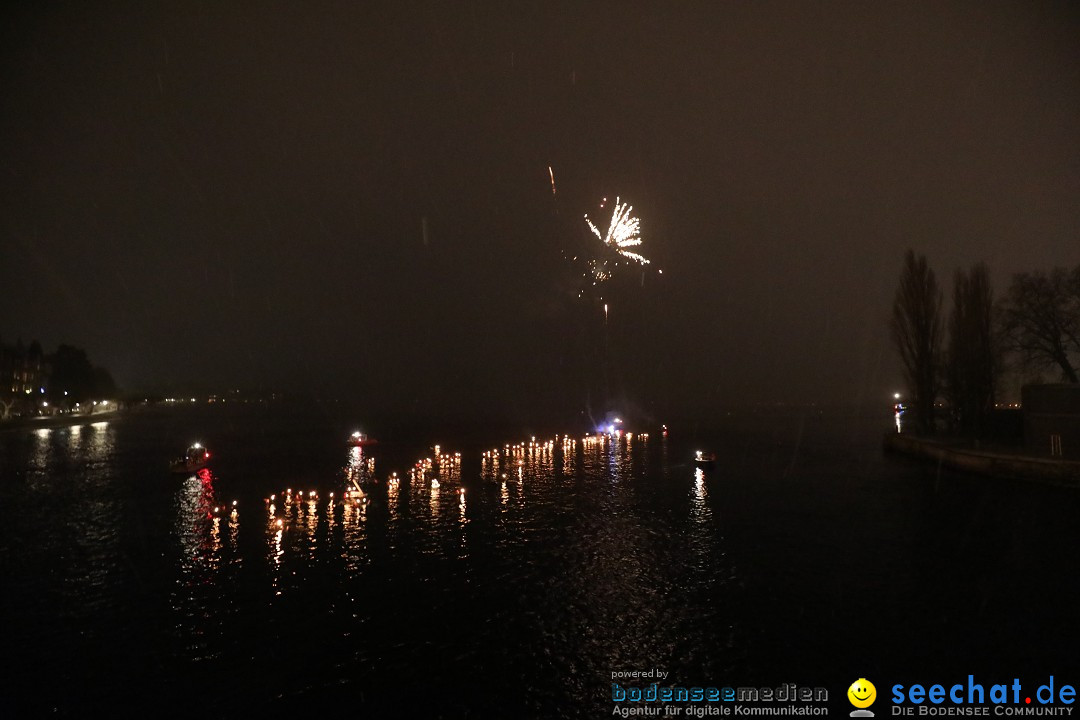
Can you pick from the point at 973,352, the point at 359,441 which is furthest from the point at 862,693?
the point at 359,441

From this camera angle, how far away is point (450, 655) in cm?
1688

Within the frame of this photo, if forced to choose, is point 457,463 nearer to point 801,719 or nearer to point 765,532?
point 765,532

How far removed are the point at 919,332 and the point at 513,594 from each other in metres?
61.3

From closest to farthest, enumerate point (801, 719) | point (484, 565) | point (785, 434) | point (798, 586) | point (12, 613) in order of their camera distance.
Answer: point (801, 719), point (12, 613), point (798, 586), point (484, 565), point (785, 434)

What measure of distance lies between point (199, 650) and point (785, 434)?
105949 mm

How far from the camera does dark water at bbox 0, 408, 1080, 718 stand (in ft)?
50.7

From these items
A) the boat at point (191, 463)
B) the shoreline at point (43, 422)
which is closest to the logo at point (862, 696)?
the boat at point (191, 463)

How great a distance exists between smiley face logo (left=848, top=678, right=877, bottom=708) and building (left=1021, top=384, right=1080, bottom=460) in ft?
121

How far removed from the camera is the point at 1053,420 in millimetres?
42875

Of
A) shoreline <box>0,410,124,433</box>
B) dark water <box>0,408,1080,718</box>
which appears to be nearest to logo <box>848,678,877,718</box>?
dark water <box>0,408,1080,718</box>

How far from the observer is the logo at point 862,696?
13.8 meters

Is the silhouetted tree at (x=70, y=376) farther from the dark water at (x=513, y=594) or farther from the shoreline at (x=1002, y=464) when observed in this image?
the shoreline at (x=1002, y=464)

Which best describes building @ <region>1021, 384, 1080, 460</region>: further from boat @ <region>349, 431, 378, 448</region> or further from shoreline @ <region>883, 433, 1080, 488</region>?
boat @ <region>349, 431, 378, 448</region>

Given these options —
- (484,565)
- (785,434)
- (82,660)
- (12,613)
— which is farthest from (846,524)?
(785,434)
